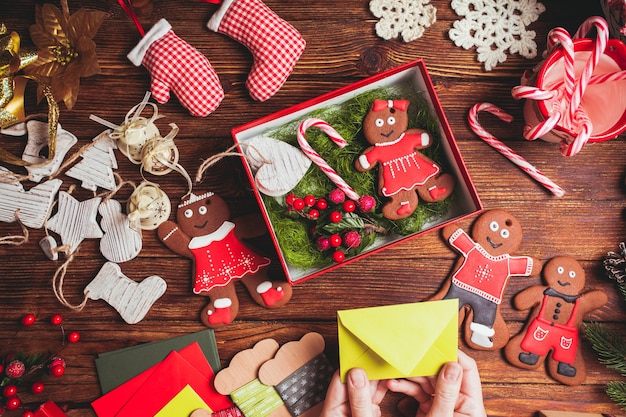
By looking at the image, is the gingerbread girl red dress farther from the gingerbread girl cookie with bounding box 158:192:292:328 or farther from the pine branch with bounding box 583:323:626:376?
the pine branch with bounding box 583:323:626:376

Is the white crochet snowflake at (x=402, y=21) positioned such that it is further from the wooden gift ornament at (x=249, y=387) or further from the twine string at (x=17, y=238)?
the twine string at (x=17, y=238)

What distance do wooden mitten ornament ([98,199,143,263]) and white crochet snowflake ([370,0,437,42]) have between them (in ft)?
3.01

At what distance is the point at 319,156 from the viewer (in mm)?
1309

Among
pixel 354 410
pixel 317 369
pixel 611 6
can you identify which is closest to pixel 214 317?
pixel 317 369

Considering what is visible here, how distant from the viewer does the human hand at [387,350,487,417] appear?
1268mm

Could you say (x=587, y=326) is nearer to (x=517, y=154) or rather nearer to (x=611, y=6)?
(x=517, y=154)

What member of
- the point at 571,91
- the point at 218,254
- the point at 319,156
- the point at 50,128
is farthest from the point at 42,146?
the point at 571,91

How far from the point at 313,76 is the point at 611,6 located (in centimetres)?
83

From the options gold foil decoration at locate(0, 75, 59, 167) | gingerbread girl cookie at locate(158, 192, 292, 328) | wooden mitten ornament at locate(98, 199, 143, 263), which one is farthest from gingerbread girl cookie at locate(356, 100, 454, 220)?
gold foil decoration at locate(0, 75, 59, 167)

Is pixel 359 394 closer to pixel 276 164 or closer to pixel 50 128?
pixel 276 164

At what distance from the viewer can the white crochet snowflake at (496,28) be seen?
1426 mm

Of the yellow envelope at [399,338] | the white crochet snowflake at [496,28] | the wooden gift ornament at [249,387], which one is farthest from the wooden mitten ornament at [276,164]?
the white crochet snowflake at [496,28]

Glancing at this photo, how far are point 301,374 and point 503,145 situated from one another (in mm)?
877

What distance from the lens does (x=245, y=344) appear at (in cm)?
143
